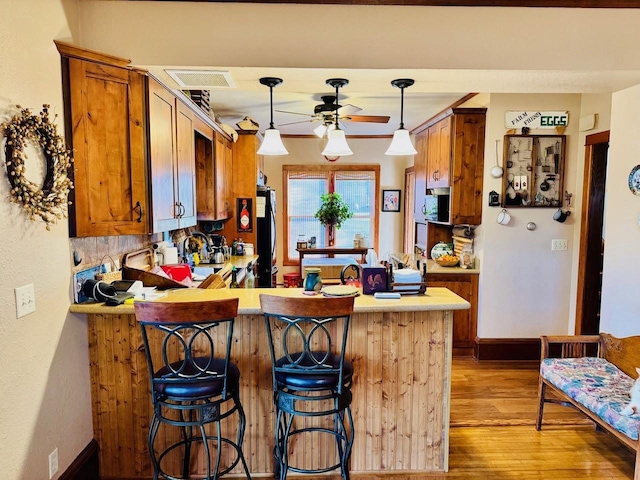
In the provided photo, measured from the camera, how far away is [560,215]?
3797mm

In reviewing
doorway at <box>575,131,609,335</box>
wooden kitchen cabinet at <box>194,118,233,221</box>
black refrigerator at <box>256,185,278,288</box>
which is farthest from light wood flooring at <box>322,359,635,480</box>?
black refrigerator at <box>256,185,278,288</box>

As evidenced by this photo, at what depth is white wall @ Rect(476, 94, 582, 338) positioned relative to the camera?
3773 millimetres

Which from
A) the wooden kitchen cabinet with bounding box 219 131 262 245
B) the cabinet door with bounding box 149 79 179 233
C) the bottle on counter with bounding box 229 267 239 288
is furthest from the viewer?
the wooden kitchen cabinet with bounding box 219 131 262 245

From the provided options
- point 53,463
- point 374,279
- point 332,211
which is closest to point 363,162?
point 332,211

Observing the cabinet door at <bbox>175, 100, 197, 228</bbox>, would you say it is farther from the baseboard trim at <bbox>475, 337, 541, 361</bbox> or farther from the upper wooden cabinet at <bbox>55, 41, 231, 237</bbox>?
the baseboard trim at <bbox>475, 337, 541, 361</bbox>

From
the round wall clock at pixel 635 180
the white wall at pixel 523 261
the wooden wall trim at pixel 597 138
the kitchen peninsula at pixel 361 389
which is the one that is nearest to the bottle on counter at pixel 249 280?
the kitchen peninsula at pixel 361 389

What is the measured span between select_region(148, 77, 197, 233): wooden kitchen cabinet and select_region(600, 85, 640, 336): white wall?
3.04m

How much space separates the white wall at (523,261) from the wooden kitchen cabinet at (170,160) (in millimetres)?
2697

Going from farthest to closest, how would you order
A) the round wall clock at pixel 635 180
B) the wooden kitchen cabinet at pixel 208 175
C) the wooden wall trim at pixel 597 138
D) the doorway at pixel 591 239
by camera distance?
the wooden kitchen cabinet at pixel 208 175 → the doorway at pixel 591 239 → the wooden wall trim at pixel 597 138 → the round wall clock at pixel 635 180

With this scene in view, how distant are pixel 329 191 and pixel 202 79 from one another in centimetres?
459

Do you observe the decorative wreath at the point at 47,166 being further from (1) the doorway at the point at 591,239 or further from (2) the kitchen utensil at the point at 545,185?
(1) the doorway at the point at 591,239

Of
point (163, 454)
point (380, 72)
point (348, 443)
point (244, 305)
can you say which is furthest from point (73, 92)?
point (348, 443)

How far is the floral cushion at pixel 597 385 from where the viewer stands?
2111mm

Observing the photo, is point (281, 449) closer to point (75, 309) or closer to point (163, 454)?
point (163, 454)
